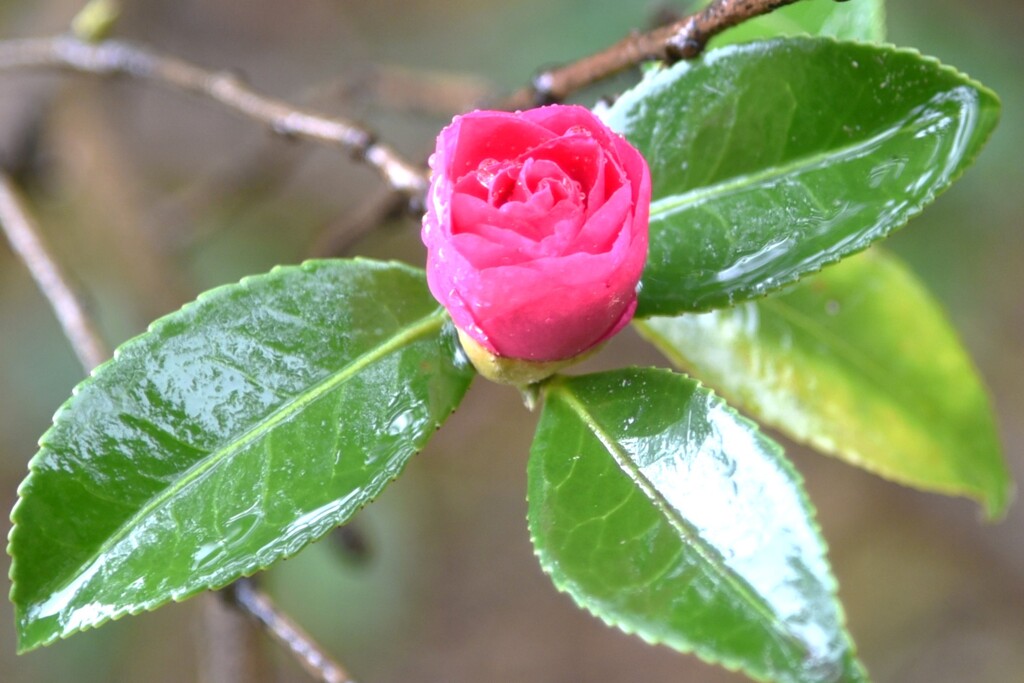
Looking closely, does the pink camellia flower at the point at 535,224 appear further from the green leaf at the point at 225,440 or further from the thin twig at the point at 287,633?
the thin twig at the point at 287,633

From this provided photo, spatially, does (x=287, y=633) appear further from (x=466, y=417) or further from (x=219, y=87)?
(x=466, y=417)

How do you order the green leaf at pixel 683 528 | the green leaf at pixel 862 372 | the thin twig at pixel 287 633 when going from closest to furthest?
the green leaf at pixel 683 528 < the thin twig at pixel 287 633 < the green leaf at pixel 862 372

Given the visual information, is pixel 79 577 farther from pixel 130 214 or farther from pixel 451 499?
pixel 451 499

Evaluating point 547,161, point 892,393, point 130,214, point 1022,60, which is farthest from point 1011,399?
point 547,161

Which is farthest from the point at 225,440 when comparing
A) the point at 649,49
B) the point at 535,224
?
the point at 649,49

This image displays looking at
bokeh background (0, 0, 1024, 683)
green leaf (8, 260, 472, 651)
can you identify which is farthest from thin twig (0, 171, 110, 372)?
bokeh background (0, 0, 1024, 683)

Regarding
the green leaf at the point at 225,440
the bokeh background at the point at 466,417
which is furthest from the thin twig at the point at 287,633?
the bokeh background at the point at 466,417
